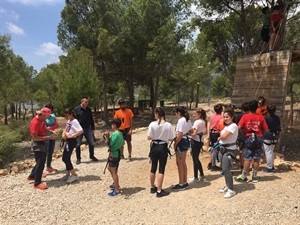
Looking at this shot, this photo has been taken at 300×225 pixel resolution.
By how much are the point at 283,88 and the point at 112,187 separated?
6.35m

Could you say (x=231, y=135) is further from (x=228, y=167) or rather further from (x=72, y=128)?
(x=72, y=128)

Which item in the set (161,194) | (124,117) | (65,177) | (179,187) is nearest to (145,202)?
(161,194)

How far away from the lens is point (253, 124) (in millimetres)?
6066

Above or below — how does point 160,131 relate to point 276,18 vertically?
below

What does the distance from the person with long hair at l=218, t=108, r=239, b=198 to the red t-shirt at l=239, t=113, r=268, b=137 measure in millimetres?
641

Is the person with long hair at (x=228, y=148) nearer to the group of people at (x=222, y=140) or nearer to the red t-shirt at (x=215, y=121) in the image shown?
the group of people at (x=222, y=140)

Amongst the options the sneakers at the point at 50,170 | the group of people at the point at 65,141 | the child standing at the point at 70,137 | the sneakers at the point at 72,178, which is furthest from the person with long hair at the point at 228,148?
the sneakers at the point at 50,170

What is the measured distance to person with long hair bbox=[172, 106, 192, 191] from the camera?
5836 millimetres

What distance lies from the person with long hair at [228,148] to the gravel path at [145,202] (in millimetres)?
242

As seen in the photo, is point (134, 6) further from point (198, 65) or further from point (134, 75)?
point (198, 65)

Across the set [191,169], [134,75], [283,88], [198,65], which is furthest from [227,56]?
[191,169]

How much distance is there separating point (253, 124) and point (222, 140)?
88cm

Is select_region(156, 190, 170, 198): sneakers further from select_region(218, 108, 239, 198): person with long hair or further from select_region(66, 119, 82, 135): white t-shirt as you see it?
select_region(66, 119, 82, 135): white t-shirt

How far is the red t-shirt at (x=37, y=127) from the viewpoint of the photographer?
21.9ft
